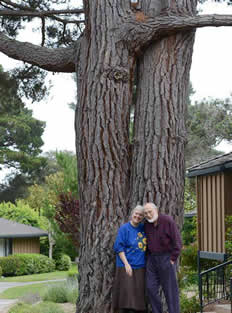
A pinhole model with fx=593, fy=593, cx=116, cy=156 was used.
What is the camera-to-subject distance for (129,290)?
22.6 ft

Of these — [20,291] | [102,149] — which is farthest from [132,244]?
[20,291]

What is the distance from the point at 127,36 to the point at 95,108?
1.02 meters

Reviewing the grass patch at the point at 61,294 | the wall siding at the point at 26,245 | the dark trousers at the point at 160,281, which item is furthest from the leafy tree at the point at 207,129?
the dark trousers at the point at 160,281

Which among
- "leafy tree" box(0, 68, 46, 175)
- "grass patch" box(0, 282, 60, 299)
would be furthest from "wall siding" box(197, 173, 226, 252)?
"leafy tree" box(0, 68, 46, 175)

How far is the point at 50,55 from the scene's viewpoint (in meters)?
8.34

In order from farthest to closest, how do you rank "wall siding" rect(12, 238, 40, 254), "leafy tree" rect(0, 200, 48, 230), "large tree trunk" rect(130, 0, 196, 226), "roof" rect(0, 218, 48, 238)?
"leafy tree" rect(0, 200, 48, 230)
"wall siding" rect(12, 238, 40, 254)
"roof" rect(0, 218, 48, 238)
"large tree trunk" rect(130, 0, 196, 226)

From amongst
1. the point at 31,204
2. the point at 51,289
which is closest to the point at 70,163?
the point at 51,289

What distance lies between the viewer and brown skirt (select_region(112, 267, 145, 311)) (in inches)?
271

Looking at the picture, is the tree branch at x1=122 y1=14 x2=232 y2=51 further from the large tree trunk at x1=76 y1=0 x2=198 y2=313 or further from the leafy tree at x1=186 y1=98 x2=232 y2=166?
the leafy tree at x1=186 y1=98 x2=232 y2=166

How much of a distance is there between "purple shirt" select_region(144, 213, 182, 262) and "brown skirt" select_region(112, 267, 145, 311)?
14.2 inches

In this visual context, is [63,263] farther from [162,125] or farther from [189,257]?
[162,125]

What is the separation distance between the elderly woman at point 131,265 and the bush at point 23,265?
1074 inches

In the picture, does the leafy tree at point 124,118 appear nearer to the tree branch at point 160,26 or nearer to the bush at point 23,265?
the tree branch at point 160,26

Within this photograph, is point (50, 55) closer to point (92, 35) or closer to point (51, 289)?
point (92, 35)
